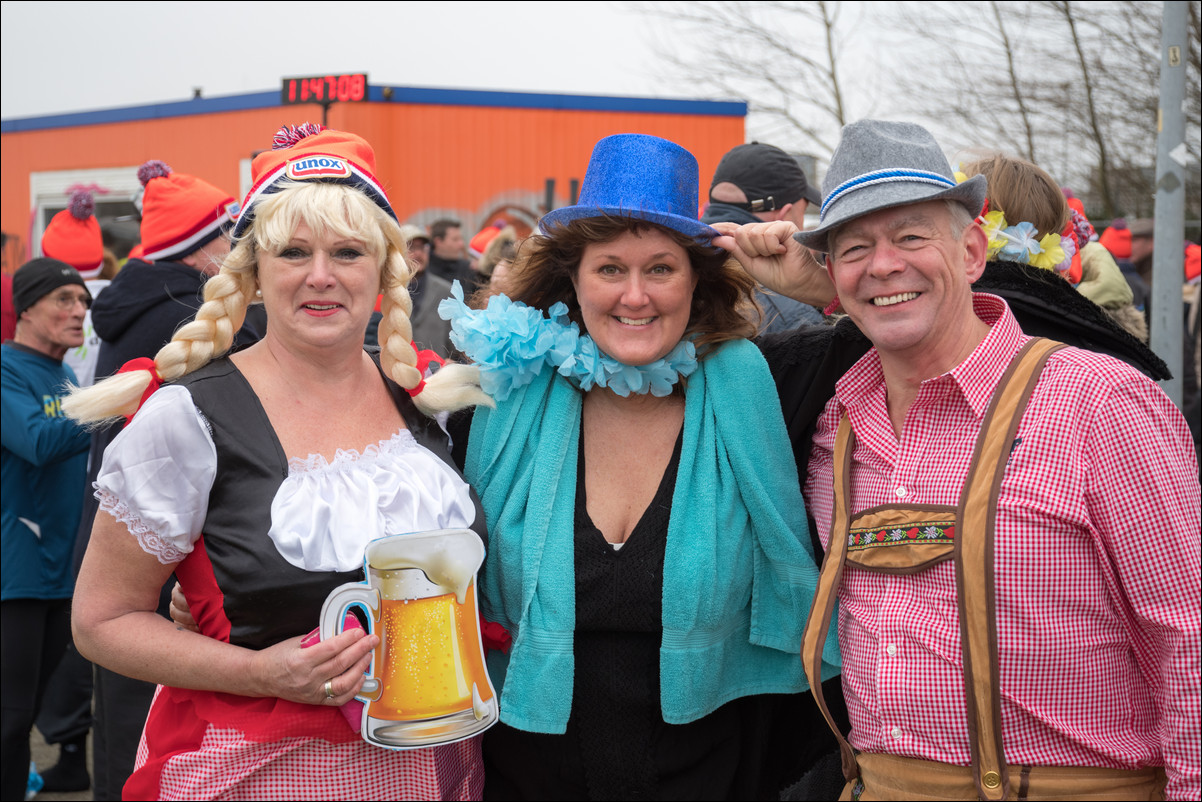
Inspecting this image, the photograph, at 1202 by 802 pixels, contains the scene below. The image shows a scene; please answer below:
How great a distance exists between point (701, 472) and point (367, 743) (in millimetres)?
993

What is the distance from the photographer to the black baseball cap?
4.82 meters

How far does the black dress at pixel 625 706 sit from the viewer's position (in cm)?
247

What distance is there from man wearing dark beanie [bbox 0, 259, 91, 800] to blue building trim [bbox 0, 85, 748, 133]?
11.6 m

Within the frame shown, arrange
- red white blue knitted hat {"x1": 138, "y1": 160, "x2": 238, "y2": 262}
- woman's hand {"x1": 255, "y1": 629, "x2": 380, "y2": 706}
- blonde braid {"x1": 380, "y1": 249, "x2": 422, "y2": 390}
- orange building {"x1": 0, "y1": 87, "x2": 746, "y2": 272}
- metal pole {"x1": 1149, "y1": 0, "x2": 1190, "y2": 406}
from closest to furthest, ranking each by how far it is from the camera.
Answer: woman's hand {"x1": 255, "y1": 629, "x2": 380, "y2": 706}, blonde braid {"x1": 380, "y1": 249, "x2": 422, "y2": 390}, red white blue knitted hat {"x1": 138, "y1": 160, "x2": 238, "y2": 262}, metal pole {"x1": 1149, "y1": 0, "x2": 1190, "y2": 406}, orange building {"x1": 0, "y1": 87, "x2": 746, "y2": 272}

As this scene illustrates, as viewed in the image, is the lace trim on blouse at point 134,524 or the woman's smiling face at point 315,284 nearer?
the lace trim on blouse at point 134,524

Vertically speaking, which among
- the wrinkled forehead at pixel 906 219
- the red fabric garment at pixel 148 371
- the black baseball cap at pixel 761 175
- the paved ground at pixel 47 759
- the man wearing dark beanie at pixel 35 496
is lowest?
the paved ground at pixel 47 759

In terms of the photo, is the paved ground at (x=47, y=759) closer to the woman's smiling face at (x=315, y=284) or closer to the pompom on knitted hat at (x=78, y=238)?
the pompom on knitted hat at (x=78, y=238)

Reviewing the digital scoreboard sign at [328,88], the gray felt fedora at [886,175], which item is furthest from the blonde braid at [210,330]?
the digital scoreboard sign at [328,88]

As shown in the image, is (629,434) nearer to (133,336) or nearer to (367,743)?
(367,743)

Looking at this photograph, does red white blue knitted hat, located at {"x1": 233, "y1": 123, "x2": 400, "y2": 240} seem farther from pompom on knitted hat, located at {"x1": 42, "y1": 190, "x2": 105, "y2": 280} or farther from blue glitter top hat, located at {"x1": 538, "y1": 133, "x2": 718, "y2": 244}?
pompom on knitted hat, located at {"x1": 42, "y1": 190, "x2": 105, "y2": 280}

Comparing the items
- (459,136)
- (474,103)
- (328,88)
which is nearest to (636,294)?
(328,88)

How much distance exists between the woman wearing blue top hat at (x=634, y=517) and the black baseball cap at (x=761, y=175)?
86.5 inches

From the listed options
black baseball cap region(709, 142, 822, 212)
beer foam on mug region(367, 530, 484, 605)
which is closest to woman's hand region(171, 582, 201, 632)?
beer foam on mug region(367, 530, 484, 605)

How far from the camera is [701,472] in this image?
99.5 inches
